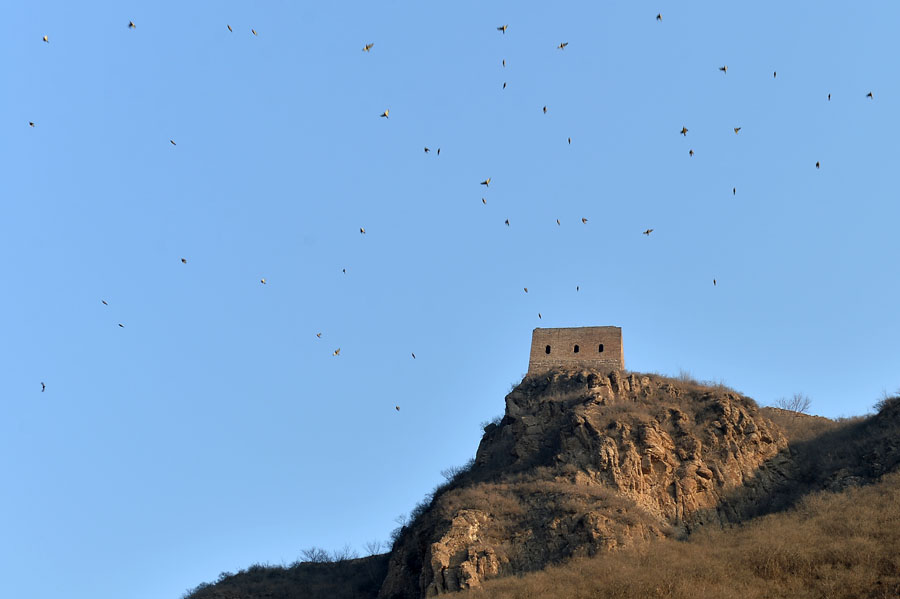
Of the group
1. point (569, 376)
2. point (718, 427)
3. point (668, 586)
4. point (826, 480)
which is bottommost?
Result: point (668, 586)

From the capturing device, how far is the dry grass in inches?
1435

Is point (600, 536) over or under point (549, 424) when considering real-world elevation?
under

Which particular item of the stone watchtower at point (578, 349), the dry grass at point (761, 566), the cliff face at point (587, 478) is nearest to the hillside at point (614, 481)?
the cliff face at point (587, 478)

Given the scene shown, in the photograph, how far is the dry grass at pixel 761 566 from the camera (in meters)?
36.4

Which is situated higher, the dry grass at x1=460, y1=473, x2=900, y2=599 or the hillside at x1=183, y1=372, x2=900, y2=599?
the hillside at x1=183, y1=372, x2=900, y2=599

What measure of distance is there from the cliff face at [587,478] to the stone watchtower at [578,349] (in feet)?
8.31

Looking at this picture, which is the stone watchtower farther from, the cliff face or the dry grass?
the dry grass

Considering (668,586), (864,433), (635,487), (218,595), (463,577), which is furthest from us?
(218,595)

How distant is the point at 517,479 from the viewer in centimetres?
4856

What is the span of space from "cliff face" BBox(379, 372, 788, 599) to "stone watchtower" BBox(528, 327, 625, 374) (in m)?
2.53

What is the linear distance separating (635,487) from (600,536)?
650 cm

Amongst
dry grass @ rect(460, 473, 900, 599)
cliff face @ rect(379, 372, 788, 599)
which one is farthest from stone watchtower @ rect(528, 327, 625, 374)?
dry grass @ rect(460, 473, 900, 599)

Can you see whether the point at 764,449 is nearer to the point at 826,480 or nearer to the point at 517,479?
the point at 826,480

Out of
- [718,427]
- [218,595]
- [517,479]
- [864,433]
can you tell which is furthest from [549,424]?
Answer: [218,595]
